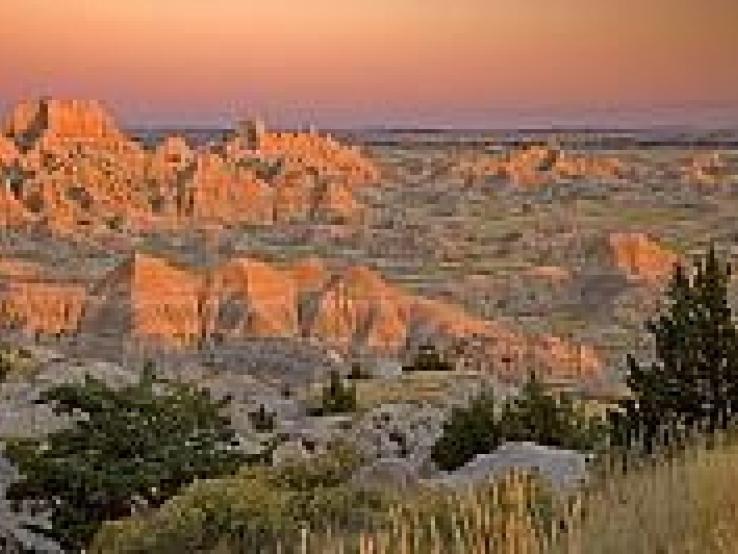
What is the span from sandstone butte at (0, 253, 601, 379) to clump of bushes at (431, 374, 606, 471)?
8961cm

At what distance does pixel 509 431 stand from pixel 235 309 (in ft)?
369

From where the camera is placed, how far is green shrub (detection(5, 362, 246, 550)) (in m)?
16.7

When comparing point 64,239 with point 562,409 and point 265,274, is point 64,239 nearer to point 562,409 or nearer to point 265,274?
point 265,274

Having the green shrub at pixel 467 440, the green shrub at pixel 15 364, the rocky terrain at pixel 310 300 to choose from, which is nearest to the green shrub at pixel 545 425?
the green shrub at pixel 467 440

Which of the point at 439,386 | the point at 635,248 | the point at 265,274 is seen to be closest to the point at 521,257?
the point at 635,248

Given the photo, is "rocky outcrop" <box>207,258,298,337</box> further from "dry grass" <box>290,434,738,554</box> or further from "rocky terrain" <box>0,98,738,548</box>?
"dry grass" <box>290,434,738,554</box>

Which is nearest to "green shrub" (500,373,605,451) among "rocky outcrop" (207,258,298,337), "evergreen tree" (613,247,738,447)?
"evergreen tree" (613,247,738,447)

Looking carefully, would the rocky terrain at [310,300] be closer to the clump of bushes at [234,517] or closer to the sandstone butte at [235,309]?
the sandstone butte at [235,309]

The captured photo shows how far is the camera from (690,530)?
21.4 ft

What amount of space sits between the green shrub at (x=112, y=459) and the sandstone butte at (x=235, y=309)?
305 feet

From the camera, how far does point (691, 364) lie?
48.1ft

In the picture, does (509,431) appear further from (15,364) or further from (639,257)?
(639,257)

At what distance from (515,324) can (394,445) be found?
104 m

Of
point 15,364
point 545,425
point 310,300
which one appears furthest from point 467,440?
point 310,300
